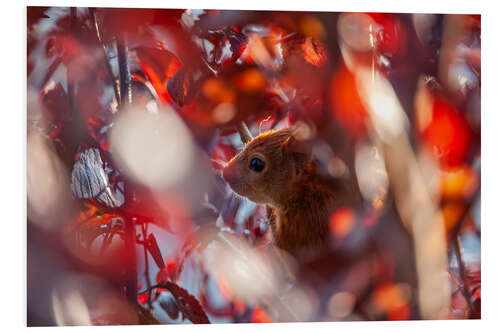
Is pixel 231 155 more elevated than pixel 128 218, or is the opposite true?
pixel 231 155

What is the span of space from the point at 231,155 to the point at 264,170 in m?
0.14

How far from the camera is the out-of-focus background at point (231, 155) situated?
6.88 feet

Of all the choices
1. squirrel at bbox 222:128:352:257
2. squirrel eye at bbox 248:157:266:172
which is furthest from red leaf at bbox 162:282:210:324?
squirrel eye at bbox 248:157:266:172

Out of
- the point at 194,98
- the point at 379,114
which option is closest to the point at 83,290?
the point at 194,98

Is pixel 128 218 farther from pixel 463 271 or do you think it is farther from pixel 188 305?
pixel 463 271

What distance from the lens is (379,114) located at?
88.7 inches

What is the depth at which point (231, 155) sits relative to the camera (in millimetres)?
2143

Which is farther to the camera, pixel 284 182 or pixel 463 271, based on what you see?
pixel 463 271

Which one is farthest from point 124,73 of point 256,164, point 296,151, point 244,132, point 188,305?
point 188,305

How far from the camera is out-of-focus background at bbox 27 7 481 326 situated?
2096 mm

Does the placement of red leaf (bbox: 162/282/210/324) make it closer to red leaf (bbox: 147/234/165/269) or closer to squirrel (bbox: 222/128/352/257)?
red leaf (bbox: 147/234/165/269)

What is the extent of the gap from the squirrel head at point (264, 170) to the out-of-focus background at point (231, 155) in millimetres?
44
